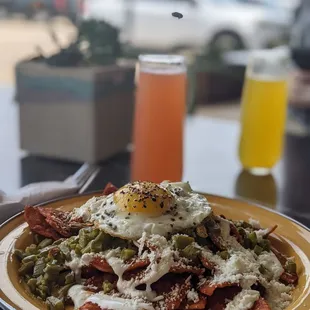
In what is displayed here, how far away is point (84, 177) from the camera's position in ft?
4.91

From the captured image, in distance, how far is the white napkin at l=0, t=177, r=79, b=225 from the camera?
119 centimetres

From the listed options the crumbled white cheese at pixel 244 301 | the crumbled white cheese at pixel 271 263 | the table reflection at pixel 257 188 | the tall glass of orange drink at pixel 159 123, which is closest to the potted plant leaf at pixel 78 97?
the tall glass of orange drink at pixel 159 123

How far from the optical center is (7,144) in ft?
6.16

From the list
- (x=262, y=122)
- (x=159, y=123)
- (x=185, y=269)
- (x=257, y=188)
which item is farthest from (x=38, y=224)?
(x=262, y=122)

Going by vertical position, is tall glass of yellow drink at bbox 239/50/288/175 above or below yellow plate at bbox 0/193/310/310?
above

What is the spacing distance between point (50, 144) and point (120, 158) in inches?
8.5

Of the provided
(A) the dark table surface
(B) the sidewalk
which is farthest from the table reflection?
(B) the sidewalk

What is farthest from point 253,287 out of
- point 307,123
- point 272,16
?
point 272,16

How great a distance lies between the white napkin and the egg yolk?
0.28m

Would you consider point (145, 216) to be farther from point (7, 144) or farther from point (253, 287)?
point (7, 144)

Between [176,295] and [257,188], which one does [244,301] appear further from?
[257,188]

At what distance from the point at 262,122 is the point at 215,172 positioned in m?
0.21

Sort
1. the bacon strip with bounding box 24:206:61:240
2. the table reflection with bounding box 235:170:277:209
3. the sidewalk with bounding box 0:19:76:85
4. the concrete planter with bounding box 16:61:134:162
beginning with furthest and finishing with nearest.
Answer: the sidewalk with bounding box 0:19:76:85 < the concrete planter with bounding box 16:61:134:162 < the table reflection with bounding box 235:170:277:209 < the bacon strip with bounding box 24:206:61:240

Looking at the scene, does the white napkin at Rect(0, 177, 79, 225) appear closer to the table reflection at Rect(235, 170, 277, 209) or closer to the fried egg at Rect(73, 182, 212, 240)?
the fried egg at Rect(73, 182, 212, 240)
